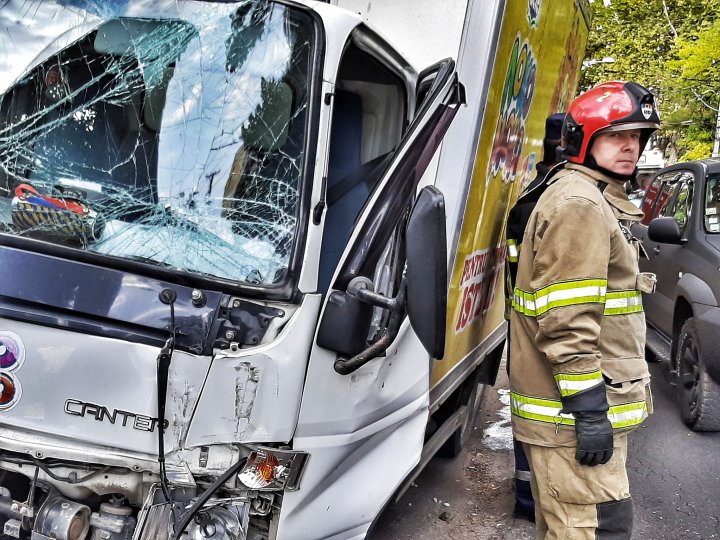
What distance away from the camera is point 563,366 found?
99.4 inches

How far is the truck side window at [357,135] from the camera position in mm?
2480

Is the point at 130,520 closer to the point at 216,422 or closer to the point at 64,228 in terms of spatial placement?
the point at 216,422

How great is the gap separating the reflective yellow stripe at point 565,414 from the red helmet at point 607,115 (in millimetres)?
959

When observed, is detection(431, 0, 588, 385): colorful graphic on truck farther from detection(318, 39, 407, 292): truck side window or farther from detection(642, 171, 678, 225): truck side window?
detection(642, 171, 678, 225): truck side window

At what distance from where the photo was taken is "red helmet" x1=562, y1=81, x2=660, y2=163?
2.69 metres

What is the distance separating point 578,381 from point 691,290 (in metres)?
3.09

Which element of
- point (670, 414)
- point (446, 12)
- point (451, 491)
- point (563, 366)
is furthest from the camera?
point (670, 414)

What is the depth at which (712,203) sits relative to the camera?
5.37m

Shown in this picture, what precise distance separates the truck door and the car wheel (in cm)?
319

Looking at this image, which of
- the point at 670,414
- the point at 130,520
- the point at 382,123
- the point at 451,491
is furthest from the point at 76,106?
the point at 670,414

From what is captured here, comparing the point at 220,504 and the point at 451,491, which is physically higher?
the point at 220,504

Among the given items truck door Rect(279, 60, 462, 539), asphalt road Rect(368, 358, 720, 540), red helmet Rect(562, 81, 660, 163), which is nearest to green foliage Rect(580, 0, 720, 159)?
asphalt road Rect(368, 358, 720, 540)

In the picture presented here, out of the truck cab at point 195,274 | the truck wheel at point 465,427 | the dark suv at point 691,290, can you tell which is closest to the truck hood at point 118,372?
the truck cab at point 195,274

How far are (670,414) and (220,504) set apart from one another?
4.54 metres
